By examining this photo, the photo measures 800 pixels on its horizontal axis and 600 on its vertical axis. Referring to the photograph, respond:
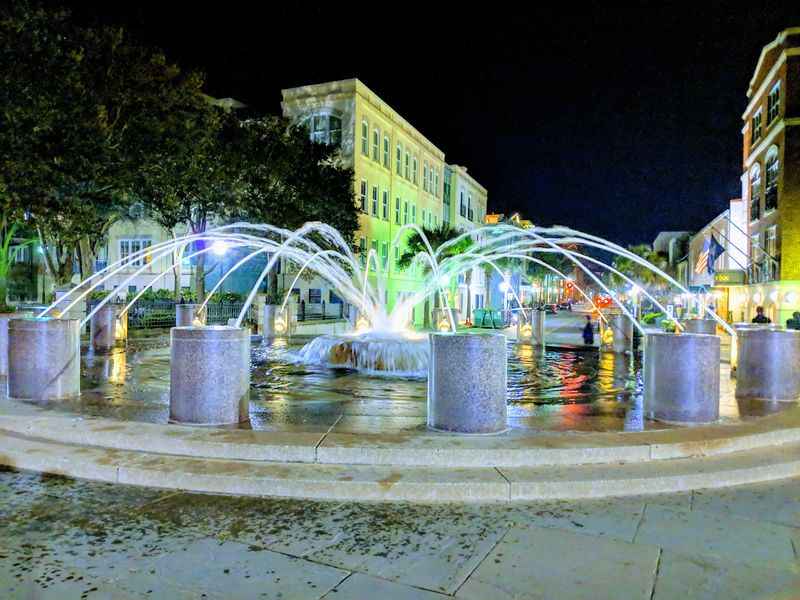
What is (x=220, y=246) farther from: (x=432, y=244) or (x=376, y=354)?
(x=376, y=354)

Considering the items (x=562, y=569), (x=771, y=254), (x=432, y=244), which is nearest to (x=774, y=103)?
(x=771, y=254)

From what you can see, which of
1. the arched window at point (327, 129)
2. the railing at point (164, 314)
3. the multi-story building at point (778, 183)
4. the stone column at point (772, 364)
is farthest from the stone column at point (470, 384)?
the arched window at point (327, 129)

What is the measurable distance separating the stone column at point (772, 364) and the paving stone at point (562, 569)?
6.79 m

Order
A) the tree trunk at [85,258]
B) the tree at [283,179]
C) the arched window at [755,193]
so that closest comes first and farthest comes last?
the tree trunk at [85,258], the tree at [283,179], the arched window at [755,193]

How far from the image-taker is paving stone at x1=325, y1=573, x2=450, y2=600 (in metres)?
4.00

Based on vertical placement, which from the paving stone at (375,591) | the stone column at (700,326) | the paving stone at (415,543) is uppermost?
the stone column at (700,326)

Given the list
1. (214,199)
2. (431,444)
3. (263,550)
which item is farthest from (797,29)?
(263,550)

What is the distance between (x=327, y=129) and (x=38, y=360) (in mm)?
39851

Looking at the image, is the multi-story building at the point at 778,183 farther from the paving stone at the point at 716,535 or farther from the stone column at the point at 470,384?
the paving stone at the point at 716,535

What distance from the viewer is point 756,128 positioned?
48125 millimetres

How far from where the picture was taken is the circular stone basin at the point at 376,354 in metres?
13.8

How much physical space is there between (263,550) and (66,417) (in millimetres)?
4620

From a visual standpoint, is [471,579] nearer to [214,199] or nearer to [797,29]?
[214,199]

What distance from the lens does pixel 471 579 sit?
4258 millimetres
